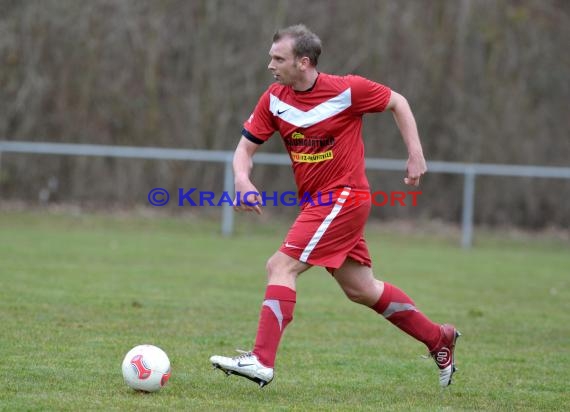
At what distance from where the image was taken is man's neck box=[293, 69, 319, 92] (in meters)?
5.60

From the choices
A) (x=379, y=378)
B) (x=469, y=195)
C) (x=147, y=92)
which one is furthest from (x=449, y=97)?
(x=379, y=378)

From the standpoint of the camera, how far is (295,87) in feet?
18.5

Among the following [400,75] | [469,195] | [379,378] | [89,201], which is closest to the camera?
[379,378]

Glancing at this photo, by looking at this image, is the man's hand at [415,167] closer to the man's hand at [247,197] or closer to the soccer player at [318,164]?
the soccer player at [318,164]

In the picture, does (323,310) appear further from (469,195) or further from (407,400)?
(469,195)

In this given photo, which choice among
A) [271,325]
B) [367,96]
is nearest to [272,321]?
[271,325]

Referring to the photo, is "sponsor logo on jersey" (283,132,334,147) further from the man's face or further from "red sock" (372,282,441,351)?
"red sock" (372,282,441,351)

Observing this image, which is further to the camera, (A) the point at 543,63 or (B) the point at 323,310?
(A) the point at 543,63

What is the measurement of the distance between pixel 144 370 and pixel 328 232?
1.29m

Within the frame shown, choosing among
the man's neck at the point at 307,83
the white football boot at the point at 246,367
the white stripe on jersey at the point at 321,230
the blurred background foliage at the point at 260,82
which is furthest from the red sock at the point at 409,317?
the blurred background foliage at the point at 260,82

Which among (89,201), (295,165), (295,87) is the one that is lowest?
(89,201)

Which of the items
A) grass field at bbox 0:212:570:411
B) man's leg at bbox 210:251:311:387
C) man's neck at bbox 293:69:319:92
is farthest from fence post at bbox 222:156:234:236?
man's leg at bbox 210:251:311:387

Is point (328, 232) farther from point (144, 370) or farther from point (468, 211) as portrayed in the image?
point (468, 211)

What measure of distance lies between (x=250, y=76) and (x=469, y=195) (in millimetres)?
5941
